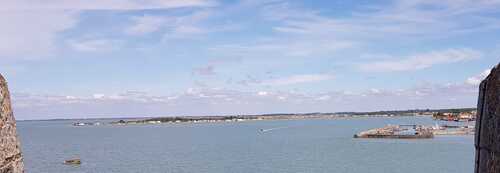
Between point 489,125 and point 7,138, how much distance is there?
276 cm

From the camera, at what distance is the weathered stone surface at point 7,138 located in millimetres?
3367

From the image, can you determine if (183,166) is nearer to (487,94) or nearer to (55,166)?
(55,166)

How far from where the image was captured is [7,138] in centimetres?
Result: 342

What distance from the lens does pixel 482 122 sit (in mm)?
3770

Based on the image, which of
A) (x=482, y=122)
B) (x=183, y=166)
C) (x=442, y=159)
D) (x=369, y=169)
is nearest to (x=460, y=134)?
(x=442, y=159)

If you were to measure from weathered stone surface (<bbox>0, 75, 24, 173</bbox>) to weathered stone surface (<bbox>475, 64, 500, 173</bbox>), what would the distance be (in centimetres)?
272

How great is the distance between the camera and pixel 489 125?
3.51 metres

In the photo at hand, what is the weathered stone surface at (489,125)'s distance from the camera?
333 cm

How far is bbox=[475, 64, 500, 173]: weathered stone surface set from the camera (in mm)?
3334

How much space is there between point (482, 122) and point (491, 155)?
34cm

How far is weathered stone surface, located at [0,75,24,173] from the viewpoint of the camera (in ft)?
11.0

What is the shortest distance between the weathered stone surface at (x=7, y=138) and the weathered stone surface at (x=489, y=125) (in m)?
2.72

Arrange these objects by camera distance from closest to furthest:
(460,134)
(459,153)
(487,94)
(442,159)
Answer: (487,94), (442,159), (459,153), (460,134)

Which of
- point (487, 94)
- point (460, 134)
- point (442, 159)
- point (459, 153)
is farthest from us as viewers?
point (460, 134)
